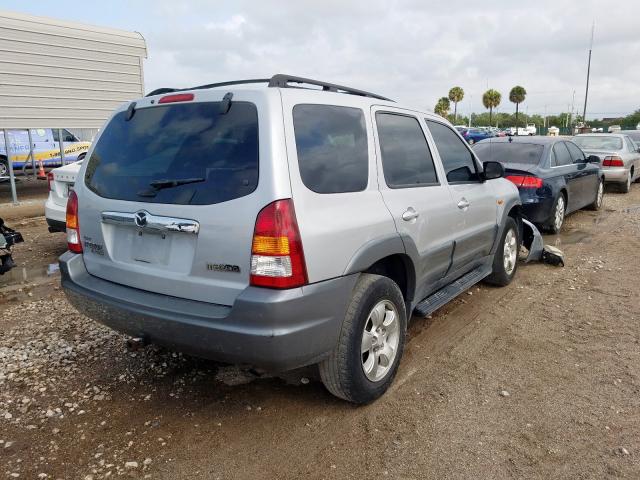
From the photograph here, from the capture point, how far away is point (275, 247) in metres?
2.51

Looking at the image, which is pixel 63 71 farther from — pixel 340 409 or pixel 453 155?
pixel 340 409

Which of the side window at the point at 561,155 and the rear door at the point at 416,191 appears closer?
the rear door at the point at 416,191

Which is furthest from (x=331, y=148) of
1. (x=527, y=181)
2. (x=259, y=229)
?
(x=527, y=181)

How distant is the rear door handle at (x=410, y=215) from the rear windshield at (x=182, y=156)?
1.17 metres

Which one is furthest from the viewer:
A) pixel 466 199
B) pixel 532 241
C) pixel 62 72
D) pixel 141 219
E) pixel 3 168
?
pixel 3 168

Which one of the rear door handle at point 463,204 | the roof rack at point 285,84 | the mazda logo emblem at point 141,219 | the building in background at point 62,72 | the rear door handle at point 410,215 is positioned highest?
the building in background at point 62,72

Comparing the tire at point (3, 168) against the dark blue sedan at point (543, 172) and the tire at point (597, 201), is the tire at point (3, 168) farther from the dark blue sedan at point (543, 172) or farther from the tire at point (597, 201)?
the tire at point (597, 201)

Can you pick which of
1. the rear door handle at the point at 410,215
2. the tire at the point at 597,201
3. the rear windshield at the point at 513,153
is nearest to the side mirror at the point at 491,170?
the rear door handle at the point at 410,215

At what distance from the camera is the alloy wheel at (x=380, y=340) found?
3.13m

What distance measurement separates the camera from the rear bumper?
8.26ft

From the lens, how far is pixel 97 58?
1198 centimetres

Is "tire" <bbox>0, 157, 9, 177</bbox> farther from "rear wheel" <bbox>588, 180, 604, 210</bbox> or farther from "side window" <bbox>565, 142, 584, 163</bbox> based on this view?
"rear wheel" <bbox>588, 180, 604, 210</bbox>

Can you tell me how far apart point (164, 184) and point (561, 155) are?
757 cm

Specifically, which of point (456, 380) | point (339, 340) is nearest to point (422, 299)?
point (456, 380)
